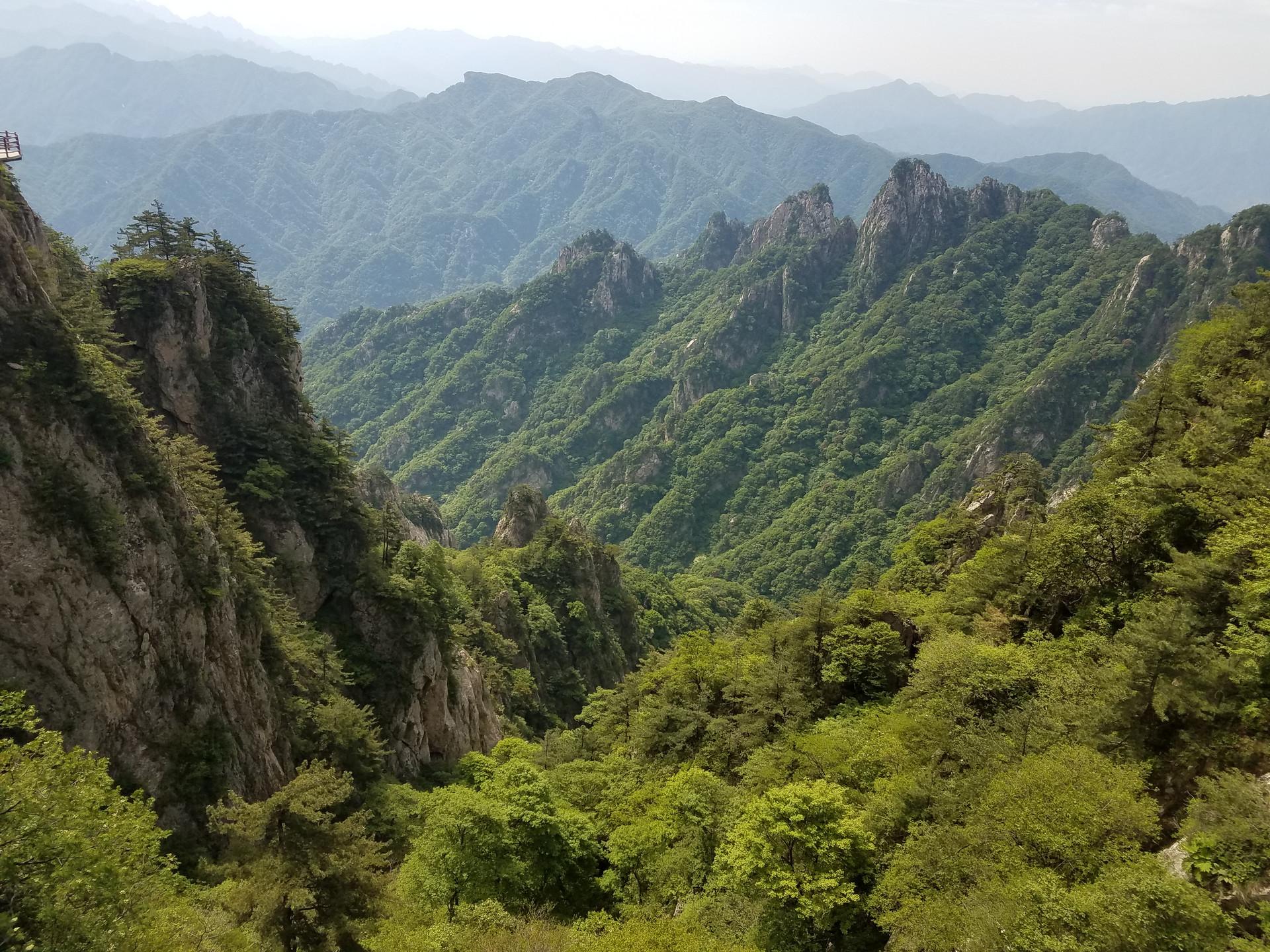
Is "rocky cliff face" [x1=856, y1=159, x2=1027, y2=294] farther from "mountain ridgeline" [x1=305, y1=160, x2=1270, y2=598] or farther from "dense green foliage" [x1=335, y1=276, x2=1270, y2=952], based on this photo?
"dense green foliage" [x1=335, y1=276, x2=1270, y2=952]

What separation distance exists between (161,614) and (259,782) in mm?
7849

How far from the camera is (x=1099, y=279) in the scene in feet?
528

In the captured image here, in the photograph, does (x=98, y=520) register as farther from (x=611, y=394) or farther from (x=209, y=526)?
(x=611, y=394)

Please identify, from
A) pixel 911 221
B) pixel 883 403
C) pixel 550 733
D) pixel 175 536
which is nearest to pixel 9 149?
pixel 175 536

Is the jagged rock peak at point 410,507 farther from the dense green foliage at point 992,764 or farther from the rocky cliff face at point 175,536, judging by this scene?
the dense green foliage at point 992,764

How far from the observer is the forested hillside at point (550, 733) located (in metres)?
14.8

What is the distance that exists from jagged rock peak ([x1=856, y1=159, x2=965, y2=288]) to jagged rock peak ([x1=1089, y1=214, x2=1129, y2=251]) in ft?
108

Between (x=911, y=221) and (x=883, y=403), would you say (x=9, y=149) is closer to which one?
(x=883, y=403)

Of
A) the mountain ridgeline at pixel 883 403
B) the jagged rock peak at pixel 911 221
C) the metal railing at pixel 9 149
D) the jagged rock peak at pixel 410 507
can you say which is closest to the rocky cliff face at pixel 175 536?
the metal railing at pixel 9 149

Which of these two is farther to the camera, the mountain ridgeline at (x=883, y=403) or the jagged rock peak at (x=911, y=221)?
the jagged rock peak at (x=911, y=221)

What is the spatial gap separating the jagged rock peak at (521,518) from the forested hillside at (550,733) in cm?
3537

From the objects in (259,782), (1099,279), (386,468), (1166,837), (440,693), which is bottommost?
(386,468)

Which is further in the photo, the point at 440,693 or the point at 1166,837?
the point at 440,693

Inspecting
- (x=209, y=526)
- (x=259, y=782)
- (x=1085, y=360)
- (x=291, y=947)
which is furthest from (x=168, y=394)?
(x=1085, y=360)
